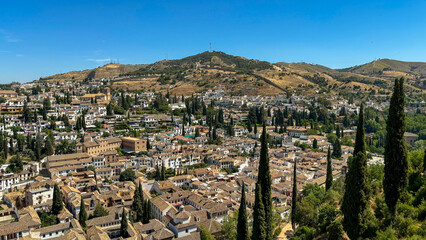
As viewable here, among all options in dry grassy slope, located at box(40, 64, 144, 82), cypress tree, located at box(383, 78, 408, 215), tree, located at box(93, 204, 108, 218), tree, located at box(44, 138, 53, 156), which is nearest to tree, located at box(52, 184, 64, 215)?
tree, located at box(93, 204, 108, 218)

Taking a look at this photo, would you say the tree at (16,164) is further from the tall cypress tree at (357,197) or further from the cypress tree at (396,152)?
the cypress tree at (396,152)

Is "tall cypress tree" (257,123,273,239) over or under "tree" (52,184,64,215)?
over

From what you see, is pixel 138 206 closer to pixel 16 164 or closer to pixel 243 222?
pixel 243 222

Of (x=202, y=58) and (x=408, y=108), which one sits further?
(x=202, y=58)

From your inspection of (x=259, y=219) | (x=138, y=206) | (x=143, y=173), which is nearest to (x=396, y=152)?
(x=259, y=219)

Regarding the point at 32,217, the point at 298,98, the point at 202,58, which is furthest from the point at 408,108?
the point at 202,58

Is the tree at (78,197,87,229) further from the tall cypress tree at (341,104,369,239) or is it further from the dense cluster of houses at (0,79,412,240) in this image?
the tall cypress tree at (341,104,369,239)

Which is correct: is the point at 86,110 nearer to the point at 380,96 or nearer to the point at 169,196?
the point at 169,196
